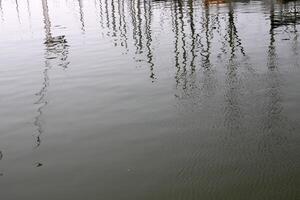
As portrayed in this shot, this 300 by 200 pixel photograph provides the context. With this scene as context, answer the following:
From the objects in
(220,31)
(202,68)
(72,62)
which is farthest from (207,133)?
(220,31)

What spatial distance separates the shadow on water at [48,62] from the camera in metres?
Answer: 11.3

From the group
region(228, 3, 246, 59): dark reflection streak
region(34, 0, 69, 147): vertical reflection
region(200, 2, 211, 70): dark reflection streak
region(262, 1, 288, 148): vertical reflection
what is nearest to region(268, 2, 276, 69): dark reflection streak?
region(262, 1, 288, 148): vertical reflection

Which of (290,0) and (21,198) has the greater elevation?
(290,0)

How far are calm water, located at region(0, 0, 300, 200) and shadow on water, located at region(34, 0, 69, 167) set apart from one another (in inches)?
2.6

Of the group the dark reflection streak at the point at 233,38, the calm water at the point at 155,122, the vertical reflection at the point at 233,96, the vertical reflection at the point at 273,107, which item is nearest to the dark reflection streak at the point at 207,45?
the calm water at the point at 155,122

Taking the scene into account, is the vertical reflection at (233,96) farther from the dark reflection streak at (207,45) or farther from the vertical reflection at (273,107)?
the dark reflection streak at (207,45)

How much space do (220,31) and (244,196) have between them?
20.7m

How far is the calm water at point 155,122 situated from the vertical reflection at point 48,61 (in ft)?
0.21

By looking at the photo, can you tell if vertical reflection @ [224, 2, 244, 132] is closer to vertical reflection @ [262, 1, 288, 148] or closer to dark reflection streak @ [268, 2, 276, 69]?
vertical reflection @ [262, 1, 288, 148]

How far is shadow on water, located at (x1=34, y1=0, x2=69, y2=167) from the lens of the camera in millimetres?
11341

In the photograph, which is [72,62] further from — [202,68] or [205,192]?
[205,192]

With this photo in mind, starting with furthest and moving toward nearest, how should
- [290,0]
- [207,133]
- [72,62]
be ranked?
1. [290,0]
2. [72,62]
3. [207,133]

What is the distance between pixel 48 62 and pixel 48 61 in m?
0.25

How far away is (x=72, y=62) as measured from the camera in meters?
19.9
